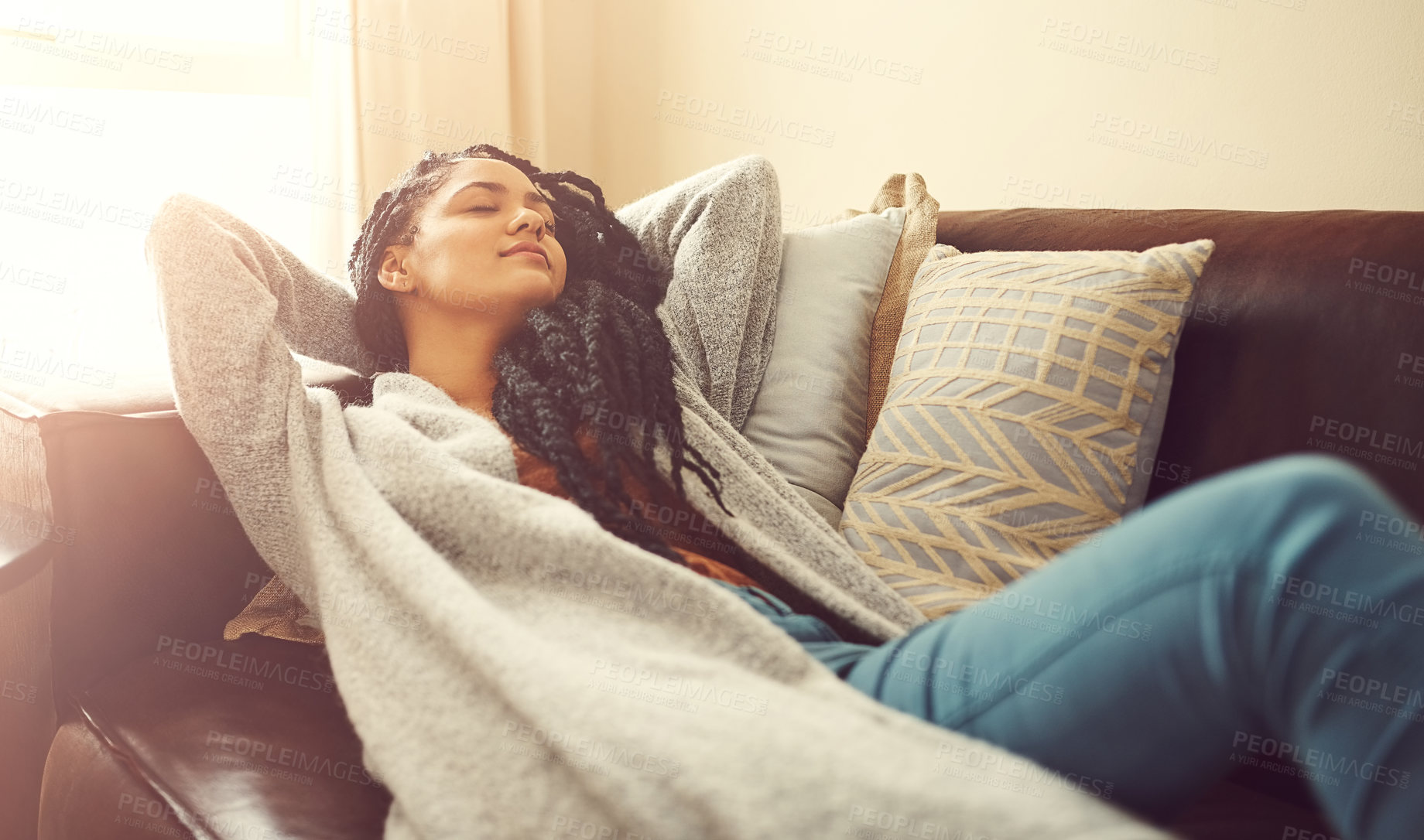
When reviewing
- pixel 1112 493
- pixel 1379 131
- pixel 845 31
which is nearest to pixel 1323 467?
pixel 1112 493

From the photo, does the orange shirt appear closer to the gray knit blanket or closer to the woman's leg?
the gray knit blanket

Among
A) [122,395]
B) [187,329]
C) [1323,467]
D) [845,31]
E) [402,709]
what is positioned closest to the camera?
[1323,467]

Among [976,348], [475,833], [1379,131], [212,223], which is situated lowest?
[475,833]

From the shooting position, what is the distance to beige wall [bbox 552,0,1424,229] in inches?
46.1

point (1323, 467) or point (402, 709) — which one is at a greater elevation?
point (1323, 467)

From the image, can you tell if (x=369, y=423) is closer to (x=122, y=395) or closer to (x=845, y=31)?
(x=122, y=395)

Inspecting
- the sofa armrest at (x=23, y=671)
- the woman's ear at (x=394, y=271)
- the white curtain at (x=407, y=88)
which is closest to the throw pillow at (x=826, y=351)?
the woman's ear at (x=394, y=271)

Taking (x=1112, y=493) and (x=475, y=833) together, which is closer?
(x=475, y=833)

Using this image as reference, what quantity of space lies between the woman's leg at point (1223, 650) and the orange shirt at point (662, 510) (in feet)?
1.14

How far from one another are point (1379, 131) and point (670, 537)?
1073 millimetres

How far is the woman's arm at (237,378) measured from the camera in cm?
→ 86

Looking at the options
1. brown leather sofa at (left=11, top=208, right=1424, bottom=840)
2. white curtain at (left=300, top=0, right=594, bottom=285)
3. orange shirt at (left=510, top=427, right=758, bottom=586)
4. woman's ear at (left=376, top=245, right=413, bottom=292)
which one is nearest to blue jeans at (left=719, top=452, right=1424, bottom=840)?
brown leather sofa at (left=11, top=208, right=1424, bottom=840)

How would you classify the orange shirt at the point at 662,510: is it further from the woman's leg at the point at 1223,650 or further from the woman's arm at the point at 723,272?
the woman's leg at the point at 1223,650

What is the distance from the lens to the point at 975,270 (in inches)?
40.6
